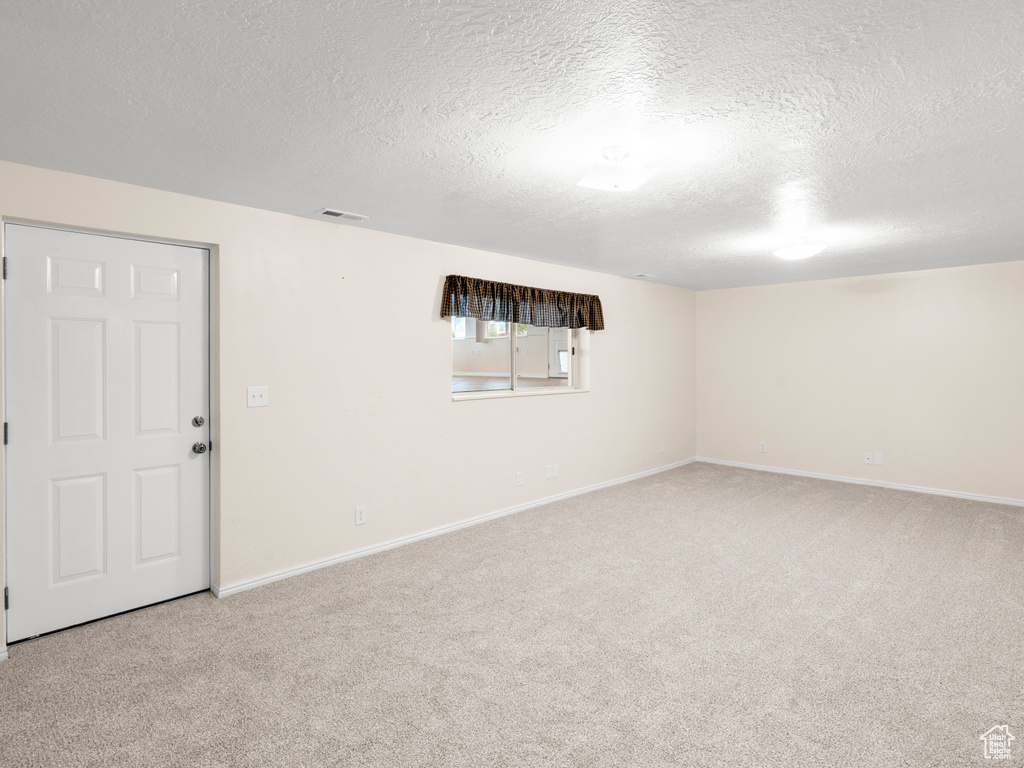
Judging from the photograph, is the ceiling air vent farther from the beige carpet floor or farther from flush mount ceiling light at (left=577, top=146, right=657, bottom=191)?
the beige carpet floor

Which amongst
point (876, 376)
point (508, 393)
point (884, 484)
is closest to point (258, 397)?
point (508, 393)

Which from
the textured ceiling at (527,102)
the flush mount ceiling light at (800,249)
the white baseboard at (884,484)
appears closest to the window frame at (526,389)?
the textured ceiling at (527,102)

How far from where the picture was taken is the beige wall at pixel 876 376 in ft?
16.0

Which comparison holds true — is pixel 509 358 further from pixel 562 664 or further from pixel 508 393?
pixel 562 664

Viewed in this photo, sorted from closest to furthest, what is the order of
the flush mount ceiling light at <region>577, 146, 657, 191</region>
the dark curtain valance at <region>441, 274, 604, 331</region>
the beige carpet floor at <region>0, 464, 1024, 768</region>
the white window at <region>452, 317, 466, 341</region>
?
the beige carpet floor at <region>0, 464, 1024, 768</region> → the flush mount ceiling light at <region>577, 146, 657, 191</region> → the dark curtain valance at <region>441, 274, 604, 331</region> → the white window at <region>452, 317, 466, 341</region>

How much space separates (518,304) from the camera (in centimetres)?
459

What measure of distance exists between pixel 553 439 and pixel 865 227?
2943mm

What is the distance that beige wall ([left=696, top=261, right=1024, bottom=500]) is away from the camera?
488cm

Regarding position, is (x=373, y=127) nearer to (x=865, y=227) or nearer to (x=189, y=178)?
(x=189, y=178)

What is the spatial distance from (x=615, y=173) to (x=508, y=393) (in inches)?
101

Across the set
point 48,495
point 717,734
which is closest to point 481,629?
point 717,734

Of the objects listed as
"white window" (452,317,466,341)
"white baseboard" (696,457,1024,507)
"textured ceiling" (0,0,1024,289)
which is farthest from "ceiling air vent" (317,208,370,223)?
"white baseboard" (696,457,1024,507)

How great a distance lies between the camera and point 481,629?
2660 millimetres

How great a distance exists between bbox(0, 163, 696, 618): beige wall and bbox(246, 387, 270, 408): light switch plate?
0.04 meters
